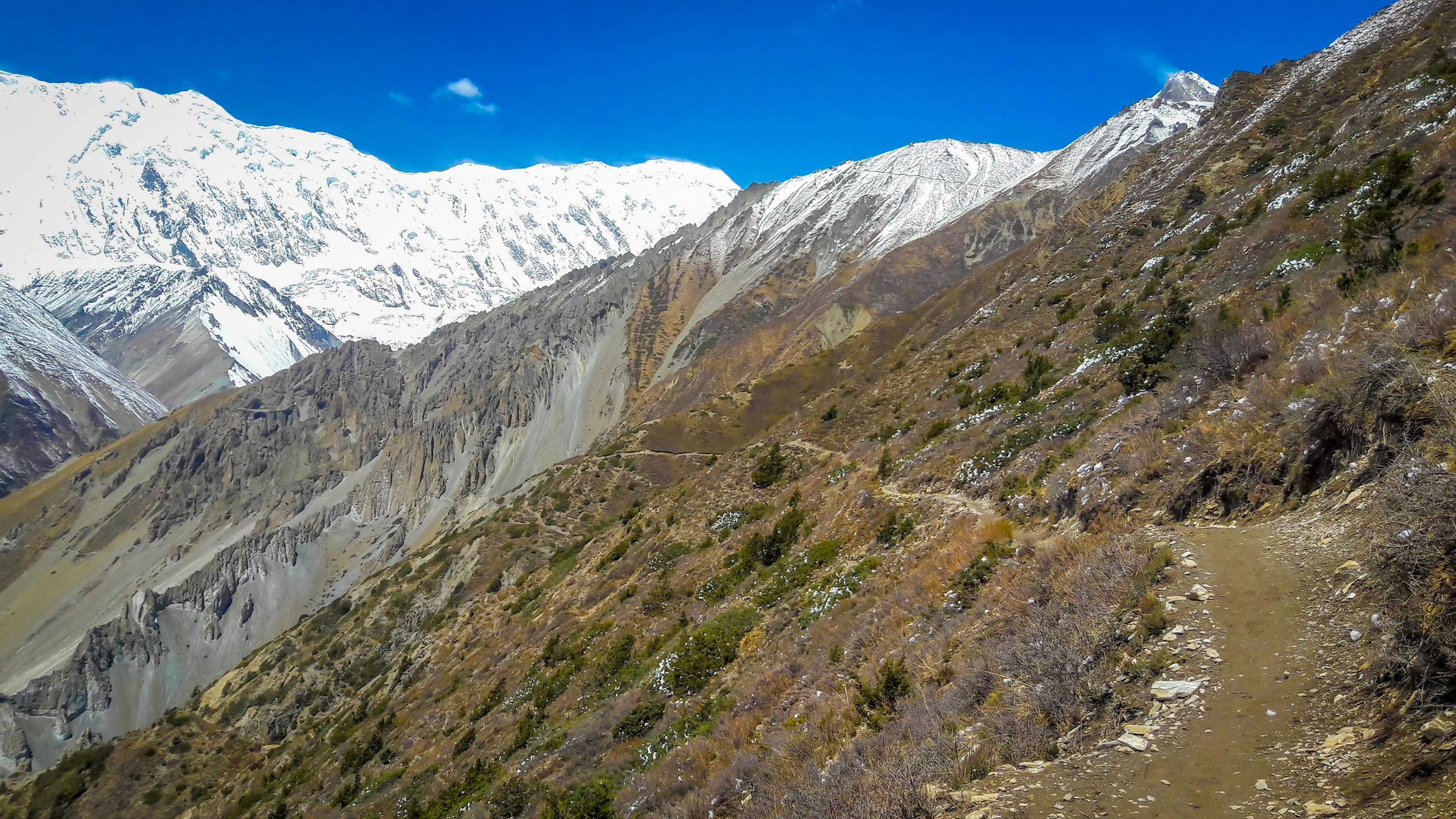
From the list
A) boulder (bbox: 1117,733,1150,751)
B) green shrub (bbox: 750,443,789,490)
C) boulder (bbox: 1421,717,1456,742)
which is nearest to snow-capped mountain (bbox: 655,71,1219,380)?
green shrub (bbox: 750,443,789,490)

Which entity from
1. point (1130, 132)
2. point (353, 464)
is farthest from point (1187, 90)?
point (353, 464)

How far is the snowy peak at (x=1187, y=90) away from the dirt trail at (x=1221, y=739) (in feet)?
478

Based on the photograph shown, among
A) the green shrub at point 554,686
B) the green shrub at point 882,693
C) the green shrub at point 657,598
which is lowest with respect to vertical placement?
the green shrub at point 882,693

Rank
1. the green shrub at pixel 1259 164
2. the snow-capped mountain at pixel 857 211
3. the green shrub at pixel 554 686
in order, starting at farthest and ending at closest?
the snow-capped mountain at pixel 857 211, the green shrub at pixel 1259 164, the green shrub at pixel 554 686

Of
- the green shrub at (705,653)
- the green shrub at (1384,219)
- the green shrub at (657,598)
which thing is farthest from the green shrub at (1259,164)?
the green shrub at (705,653)

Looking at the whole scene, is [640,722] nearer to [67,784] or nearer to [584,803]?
[584,803]

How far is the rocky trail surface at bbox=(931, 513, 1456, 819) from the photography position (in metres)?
4.89

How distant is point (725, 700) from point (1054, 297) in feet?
101

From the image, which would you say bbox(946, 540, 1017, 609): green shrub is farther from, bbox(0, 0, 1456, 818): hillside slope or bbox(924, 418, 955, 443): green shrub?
bbox(924, 418, 955, 443): green shrub

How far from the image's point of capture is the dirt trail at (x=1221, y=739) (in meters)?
5.29

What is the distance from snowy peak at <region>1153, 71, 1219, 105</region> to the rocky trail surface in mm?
145434

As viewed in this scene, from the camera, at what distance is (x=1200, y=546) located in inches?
345

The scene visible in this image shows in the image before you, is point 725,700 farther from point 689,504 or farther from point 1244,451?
point 689,504

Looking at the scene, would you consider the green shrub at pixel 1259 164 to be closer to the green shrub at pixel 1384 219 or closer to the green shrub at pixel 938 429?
the green shrub at pixel 1384 219
